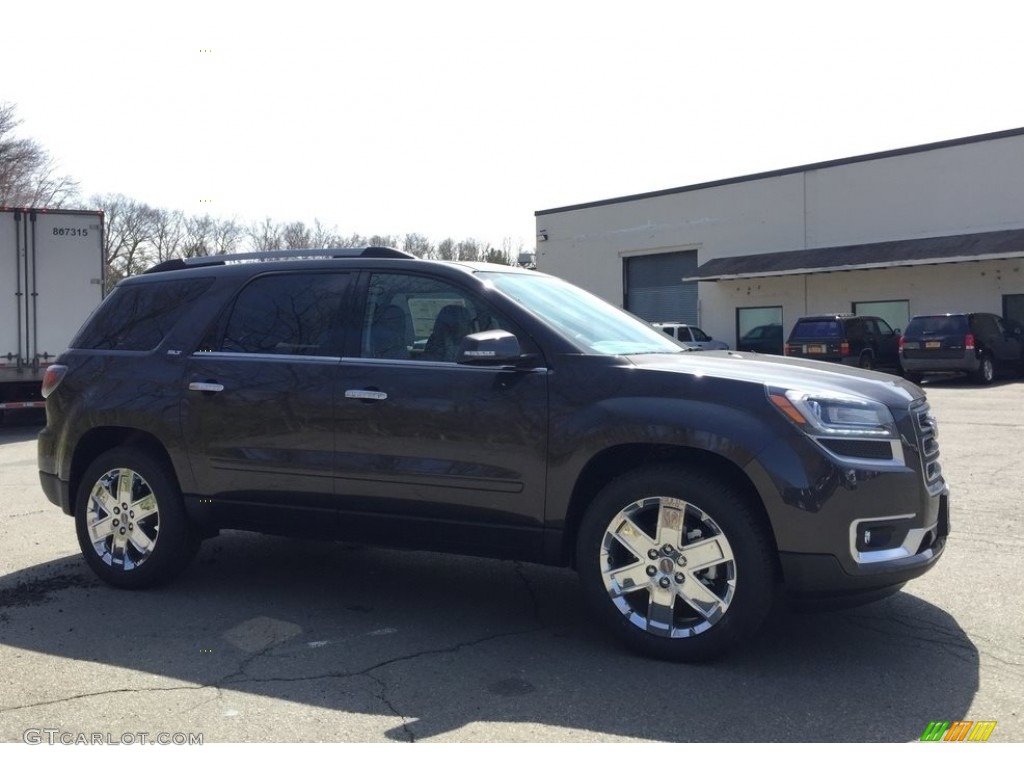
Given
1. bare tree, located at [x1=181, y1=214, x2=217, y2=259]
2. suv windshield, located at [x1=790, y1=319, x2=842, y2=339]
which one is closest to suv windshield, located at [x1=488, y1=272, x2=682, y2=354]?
suv windshield, located at [x1=790, y1=319, x2=842, y2=339]

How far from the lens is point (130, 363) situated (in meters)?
6.04

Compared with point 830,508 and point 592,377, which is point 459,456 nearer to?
point 592,377

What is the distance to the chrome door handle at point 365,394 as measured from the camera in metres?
5.14

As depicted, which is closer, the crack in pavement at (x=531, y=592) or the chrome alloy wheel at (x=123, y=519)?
the crack in pavement at (x=531, y=592)

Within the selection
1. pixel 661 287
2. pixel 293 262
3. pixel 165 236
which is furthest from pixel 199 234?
pixel 293 262

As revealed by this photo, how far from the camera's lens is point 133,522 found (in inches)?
234

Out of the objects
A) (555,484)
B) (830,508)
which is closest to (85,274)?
(555,484)

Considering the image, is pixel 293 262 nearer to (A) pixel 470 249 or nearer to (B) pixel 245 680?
(B) pixel 245 680

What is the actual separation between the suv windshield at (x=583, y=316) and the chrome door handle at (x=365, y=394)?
32.1 inches

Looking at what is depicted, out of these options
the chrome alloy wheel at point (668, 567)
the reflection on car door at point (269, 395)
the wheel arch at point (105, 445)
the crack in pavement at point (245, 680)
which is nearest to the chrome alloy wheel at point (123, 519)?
the wheel arch at point (105, 445)

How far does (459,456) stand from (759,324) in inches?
1211

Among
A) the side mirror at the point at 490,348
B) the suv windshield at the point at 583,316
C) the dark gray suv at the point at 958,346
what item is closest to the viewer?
the side mirror at the point at 490,348

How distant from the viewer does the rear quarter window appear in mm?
6078

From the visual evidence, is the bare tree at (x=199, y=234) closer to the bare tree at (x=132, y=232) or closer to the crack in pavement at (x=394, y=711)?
the bare tree at (x=132, y=232)
